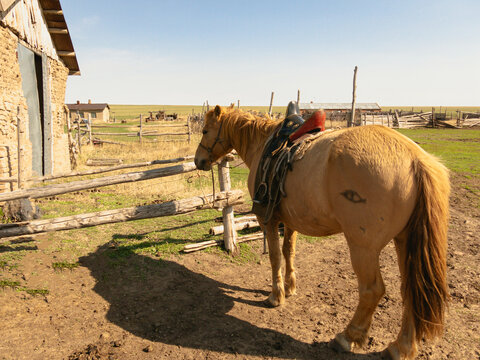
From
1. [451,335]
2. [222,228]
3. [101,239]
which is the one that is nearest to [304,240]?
[222,228]

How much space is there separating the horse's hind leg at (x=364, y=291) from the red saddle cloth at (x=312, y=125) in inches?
54.3

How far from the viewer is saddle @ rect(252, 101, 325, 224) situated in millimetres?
3434

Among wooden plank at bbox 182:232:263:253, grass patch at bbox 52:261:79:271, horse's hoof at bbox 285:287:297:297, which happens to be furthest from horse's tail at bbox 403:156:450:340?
grass patch at bbox 52:261:79:271

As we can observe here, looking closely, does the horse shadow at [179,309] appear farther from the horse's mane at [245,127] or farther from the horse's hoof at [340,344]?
the horse's mane at [245,127]

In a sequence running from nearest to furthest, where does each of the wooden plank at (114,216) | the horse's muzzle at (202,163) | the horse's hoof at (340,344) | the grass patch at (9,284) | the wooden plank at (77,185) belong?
the horse's hoof at (340,344) < the grass patch at (9,284) < the wooden plank at (114,216) < the wooden plank at (77,185) < the horse's muzzle at (202,163)

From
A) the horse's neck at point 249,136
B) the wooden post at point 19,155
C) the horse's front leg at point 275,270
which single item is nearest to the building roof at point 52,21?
the wooden post at point 19,155

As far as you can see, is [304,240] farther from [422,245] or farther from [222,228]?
[422,245]

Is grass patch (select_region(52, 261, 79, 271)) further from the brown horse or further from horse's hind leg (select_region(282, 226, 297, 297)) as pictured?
the brown horse

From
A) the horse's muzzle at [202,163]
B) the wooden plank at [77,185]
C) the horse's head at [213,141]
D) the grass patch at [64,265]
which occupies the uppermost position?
the horse's head at [213,141]

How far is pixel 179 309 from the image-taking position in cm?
379

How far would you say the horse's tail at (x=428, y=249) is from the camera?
258 cm

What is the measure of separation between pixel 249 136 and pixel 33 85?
8851 millimetres

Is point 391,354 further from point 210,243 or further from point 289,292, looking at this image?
point 210,243

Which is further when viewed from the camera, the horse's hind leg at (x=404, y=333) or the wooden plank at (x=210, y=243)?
the wooden plank at (x=210, y=243)
